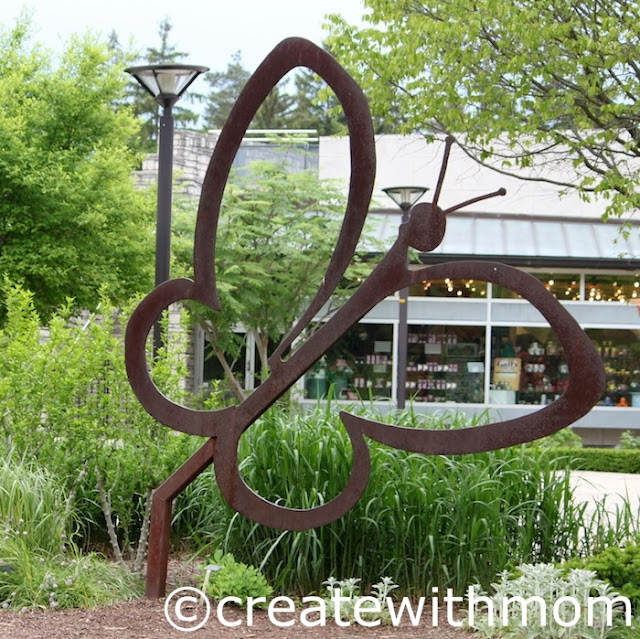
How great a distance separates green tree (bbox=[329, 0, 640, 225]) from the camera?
8.84m

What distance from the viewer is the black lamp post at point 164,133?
9219 mm

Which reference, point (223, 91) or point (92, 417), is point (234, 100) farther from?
point (92, 417)

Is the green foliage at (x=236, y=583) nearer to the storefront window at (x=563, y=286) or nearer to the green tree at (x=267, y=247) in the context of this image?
the green tree at (x=267, y=247)

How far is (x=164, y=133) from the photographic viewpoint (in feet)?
30.5

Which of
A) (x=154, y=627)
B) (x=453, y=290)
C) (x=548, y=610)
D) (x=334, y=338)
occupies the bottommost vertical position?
(x=154, y=627)

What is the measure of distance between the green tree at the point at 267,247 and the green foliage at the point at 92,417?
35.7ft

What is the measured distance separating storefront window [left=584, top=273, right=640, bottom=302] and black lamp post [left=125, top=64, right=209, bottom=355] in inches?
607

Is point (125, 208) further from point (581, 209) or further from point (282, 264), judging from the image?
point (581, 209)

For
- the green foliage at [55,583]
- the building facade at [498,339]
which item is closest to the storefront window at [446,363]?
the building facade at [498,339]

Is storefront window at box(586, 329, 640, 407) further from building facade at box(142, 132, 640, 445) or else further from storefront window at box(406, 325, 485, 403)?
storefront window at box(406, 325, 485, 403)

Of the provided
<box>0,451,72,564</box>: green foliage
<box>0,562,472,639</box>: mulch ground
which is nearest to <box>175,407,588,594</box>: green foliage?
<box>0,562,472,639</box>: mulch ground

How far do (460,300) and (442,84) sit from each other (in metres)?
13.2

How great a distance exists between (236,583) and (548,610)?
173 centimetres

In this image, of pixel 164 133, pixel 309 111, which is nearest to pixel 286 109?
pixel 309 111
